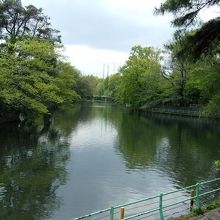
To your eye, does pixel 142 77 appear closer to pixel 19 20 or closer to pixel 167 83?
pixel 167 83

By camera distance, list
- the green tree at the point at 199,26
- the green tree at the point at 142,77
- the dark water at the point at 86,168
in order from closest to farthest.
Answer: the green tree at the point at 199,26
the dark water at the point at 86,168
the green tree at the point at 142,77

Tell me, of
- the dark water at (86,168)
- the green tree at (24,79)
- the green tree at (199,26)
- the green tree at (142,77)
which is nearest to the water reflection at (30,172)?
the dark water at (86,168)

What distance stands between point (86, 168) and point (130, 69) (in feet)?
216

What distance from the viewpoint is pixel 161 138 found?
128 feet

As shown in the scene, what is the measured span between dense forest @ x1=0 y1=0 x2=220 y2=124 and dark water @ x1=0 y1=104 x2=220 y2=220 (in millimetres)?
3874

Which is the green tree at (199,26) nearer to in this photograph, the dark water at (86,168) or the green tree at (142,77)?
the dark water at (86,168)

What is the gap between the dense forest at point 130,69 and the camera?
42.4 ft

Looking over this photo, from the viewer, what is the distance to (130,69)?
87312mm

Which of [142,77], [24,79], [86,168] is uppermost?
[142,77]

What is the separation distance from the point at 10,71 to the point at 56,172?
49.1 feet

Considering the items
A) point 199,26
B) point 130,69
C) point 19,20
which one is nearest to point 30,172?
point 199,26

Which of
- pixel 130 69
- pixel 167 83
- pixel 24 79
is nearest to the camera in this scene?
pixel 24 79

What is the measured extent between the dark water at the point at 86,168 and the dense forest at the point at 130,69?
12.7 feet

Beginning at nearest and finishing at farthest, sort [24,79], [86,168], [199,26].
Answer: [199,26]
[86,168]
[24,79]
